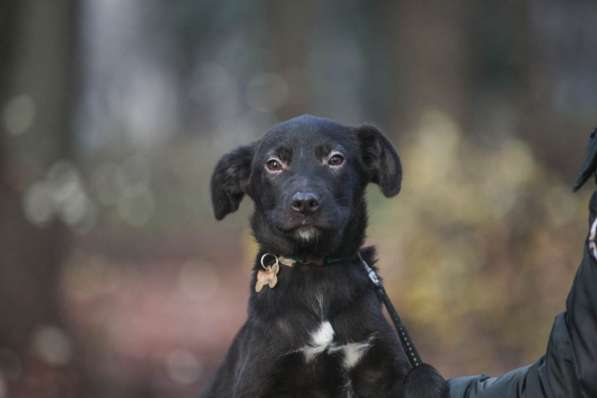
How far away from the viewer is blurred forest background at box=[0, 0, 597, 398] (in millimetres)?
8391

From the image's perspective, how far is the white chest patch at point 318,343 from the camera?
4.17 meters

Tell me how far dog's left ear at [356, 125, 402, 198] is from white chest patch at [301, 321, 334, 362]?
718 millimetres

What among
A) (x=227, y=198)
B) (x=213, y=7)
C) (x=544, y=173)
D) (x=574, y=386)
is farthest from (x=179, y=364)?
(x=213, y=7)

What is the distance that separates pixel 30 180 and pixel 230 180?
157 inches

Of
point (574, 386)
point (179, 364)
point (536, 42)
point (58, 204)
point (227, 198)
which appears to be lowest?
point (574, 386)

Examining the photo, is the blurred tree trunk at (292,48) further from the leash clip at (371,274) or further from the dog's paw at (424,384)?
the dog's paw at (424,384)

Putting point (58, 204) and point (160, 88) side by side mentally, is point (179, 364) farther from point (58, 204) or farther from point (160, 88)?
point (160, 88)

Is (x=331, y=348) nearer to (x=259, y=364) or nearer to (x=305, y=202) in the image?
(x=259, y=364)

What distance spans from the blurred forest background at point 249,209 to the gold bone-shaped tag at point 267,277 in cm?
416

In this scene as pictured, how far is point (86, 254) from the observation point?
484 inches

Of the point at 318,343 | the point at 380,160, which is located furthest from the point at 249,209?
the point at 318,343

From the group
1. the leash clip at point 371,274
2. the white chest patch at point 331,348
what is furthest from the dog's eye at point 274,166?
the white chest patch at point 331,348

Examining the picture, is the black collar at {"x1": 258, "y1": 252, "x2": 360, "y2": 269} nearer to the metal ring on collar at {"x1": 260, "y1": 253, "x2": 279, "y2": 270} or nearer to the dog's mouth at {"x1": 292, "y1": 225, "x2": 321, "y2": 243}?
the metal ring on collar at {"x1": 260, "y1": 253, "x2": 279, "y2": 270}

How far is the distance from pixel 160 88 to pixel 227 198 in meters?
21.8
